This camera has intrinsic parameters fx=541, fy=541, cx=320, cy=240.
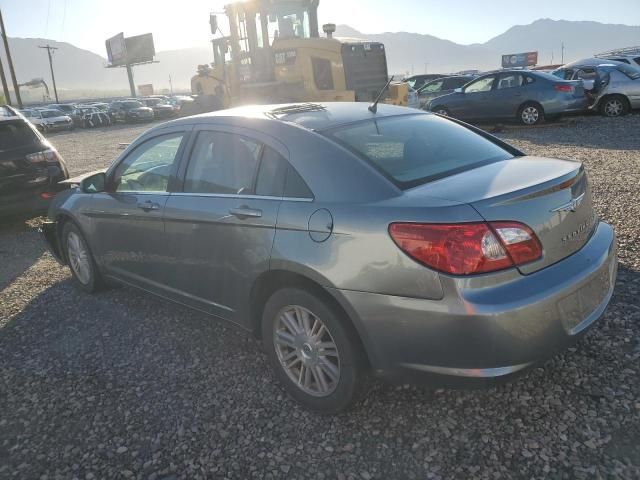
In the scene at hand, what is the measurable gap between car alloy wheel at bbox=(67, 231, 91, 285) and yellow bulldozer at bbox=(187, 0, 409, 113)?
8296 millimetres

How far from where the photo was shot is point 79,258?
5070mm

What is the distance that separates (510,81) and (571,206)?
43.5ft

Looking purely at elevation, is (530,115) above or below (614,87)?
below

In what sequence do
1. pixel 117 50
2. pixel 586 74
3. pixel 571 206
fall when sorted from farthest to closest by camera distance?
pixel 117 50 < pixel 586 74 < pixel 571 206

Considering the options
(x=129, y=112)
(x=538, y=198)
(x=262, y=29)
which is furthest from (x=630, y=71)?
(x=129, y=112)

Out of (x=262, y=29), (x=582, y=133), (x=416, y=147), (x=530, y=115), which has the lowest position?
(x=582, y=133)

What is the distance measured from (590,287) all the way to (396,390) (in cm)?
118

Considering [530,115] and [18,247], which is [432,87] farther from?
[18,247]

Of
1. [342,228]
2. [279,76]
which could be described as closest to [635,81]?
[279,76]

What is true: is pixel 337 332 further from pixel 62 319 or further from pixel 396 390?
pixel 62 319

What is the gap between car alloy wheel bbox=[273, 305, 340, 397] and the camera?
2.85 m

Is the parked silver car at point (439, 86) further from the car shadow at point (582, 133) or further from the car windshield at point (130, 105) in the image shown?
the car windshield at point (130, 105)

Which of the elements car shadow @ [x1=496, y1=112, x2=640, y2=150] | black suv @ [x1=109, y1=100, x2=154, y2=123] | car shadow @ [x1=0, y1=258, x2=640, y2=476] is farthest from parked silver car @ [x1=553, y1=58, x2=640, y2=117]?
black suv @ [x1=109, y1=100, x2=154, y2=123]

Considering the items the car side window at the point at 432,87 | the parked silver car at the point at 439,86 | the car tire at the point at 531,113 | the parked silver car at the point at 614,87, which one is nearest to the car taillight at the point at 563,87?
the car tire at the point at 531,113
